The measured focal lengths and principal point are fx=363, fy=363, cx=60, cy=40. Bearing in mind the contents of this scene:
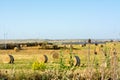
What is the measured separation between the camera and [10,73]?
15.2 meters

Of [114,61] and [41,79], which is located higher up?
[114,61]

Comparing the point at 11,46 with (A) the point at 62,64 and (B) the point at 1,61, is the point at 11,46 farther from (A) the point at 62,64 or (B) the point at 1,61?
(A) the point at 62,64

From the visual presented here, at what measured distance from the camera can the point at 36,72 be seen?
1603 centimetres

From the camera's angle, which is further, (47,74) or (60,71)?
(47,74)

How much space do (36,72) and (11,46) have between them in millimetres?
43008

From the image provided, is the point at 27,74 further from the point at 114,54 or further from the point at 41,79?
the point at 114,54

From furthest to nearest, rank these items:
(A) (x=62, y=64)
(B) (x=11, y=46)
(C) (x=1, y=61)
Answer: (B) (x=11, y=46), (C) (x=1, y=61), (A) (x=62, y=64)

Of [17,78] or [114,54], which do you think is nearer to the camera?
[114,54]

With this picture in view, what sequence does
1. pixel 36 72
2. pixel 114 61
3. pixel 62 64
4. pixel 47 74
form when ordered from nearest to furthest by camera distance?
pixel 114 61 → pixel 62 64 → pixel 47 74 → pixel 36 72

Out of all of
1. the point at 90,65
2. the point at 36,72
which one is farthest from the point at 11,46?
the point at 90,65

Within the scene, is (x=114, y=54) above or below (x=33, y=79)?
above

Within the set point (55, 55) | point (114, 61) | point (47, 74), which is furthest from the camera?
point (55, 55)

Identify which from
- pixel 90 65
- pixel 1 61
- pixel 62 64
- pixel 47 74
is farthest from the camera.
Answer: pixel 1 61

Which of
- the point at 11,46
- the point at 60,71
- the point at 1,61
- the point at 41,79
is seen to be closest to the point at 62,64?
the point at 60,71
